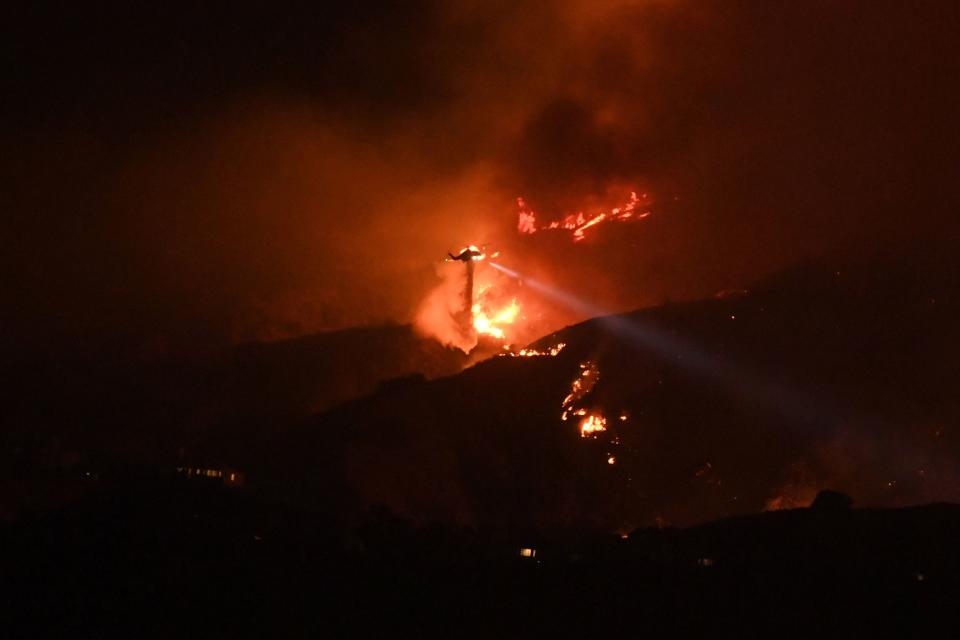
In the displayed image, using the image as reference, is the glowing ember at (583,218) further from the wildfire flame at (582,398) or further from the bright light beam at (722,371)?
the wildfire flame at (582,398)

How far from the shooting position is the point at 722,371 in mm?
24906

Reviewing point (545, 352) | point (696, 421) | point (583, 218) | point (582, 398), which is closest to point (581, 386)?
point (582, 398)

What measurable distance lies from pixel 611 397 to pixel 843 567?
11.7 meters

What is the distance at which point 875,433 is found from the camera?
22.8 metres

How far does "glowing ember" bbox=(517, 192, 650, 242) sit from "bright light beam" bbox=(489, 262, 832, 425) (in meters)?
12.0

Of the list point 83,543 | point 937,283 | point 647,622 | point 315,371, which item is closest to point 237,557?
point 83,543

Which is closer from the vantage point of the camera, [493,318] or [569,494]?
[569,494]

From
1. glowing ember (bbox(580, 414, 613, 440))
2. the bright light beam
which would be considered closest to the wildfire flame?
glowing ember (bbox(580, 414, 613, 440))

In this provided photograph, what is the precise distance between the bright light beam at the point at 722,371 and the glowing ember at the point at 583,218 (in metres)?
12.0

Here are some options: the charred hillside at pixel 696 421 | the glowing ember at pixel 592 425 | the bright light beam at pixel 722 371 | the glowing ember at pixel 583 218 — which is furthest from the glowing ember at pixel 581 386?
the glowing ember at pixel 583 218

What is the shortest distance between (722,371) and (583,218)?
16663 millimetres

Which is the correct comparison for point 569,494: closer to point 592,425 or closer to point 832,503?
point 592,425

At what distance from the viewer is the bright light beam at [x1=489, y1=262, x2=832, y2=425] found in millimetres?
23766

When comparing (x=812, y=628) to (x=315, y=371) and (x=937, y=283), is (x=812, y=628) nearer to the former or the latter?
(x=937, y=283)
